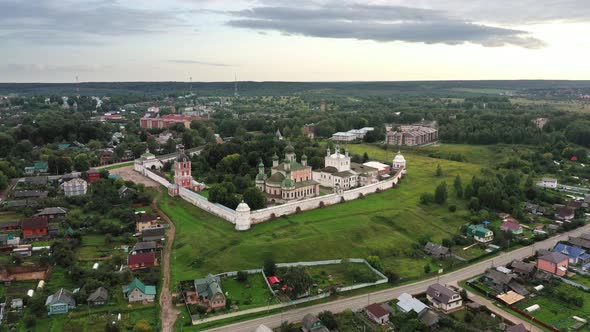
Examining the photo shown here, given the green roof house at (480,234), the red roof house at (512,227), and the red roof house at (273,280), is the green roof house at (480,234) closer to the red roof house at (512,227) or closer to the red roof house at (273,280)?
the red roof house at (512,227)

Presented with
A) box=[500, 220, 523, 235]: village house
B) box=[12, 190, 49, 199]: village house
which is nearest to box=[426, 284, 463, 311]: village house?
box=[500, 220, 523, 235]: village house

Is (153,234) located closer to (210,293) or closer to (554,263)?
(210,293)

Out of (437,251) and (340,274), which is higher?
(437,251)

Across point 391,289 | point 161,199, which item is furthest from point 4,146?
point 391,289

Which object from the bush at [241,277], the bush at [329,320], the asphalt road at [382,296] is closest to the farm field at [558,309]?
the asphalt road at [382,296]

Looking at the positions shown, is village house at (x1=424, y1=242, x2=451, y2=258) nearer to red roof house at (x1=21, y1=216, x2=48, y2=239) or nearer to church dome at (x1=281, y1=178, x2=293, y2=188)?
church dome at (x1=281, y1=178, x2=293, y2=188)

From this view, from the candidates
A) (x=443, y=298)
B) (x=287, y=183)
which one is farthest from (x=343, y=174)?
(x=443, y=298)
